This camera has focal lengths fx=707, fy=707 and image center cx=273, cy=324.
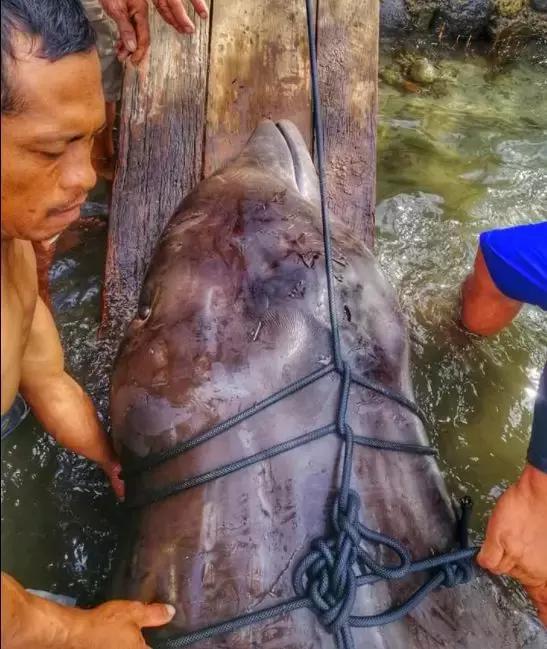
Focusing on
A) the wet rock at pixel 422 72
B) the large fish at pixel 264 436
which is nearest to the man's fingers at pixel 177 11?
the large fish at pixel 264 436

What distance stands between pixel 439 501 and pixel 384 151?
11.7 feet

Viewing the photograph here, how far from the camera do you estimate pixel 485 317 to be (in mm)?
3678

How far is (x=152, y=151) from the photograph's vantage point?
145 inches

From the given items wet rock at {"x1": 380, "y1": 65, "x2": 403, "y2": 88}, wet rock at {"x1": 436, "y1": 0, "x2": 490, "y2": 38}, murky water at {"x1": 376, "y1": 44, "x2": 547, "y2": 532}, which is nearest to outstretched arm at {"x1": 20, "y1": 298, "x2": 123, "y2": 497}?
murky water at {"x1": 376, "y1": 44, "x2": 547, "y2": 532}

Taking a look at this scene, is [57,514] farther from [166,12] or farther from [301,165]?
[166,12]

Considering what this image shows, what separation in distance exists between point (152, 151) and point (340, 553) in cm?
251

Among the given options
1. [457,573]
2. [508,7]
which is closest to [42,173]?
[457,573]

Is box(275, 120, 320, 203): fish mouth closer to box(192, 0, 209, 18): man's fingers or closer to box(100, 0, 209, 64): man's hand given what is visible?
box(100, 0, 209, 64): man's hand

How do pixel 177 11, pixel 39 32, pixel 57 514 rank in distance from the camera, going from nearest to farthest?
pixel 39 32, pixel 57 514, pixel 177 11

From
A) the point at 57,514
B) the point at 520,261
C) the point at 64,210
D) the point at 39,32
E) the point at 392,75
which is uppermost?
the point at 39,32

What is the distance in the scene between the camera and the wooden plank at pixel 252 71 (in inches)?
147

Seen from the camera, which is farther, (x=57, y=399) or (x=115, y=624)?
(x=57, y=399)

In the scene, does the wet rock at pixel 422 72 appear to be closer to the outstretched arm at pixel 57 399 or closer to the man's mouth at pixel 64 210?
the outstretched arm at pixel 57 399

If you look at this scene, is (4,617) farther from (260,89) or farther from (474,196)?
(474,196)
